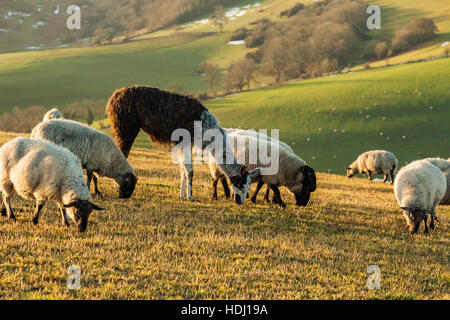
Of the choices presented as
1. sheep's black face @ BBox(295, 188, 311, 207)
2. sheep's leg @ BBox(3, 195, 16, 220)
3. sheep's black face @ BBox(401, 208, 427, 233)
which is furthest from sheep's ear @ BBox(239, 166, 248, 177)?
sheep's leg @ BBox(3, 195, 16, 220)

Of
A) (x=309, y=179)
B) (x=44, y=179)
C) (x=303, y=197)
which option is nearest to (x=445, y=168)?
(x=309, y=179)

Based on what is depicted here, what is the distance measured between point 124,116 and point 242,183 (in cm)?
397

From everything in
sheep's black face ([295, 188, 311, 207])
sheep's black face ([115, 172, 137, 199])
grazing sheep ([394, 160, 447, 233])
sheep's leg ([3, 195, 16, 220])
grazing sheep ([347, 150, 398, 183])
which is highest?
sheep's leg ([3, 195, 16, 220])

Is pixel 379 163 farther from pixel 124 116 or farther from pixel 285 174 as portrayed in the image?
pixel 124 116

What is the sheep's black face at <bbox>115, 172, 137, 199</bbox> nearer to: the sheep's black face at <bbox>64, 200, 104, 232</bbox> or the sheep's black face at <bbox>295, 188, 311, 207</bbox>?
the sheep's black face at <bbox>64, 200, 104, 232</bbox>

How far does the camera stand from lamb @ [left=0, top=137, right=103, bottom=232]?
7.84 metres

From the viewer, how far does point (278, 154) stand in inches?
492

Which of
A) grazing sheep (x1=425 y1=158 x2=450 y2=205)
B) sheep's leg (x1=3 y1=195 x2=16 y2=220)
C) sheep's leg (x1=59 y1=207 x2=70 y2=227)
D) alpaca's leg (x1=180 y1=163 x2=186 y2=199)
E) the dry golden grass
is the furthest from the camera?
grazing sheep (x1=425 y1=158 x2=450 y2=205)

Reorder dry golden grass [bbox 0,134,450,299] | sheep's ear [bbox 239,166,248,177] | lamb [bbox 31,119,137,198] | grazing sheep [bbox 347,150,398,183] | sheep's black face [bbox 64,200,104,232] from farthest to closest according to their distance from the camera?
grazing sheep [bbox 347,150,398,183] → sheep's ear [bbox 239,166,248,177] → lamb [bbox 31,119,137,198] → sheep's black face [bbox 64,200,104,232] → dry golden grass [bbox 0,134,450,299]

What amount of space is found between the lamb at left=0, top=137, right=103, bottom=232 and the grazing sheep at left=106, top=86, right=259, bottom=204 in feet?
12.7

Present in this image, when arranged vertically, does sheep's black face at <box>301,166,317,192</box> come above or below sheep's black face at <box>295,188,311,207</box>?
above

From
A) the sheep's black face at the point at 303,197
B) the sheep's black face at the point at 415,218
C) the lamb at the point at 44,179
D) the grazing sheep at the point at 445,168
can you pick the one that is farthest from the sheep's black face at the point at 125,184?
the grazing sheep at the point at 445,168
